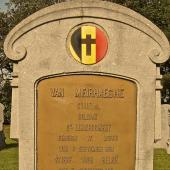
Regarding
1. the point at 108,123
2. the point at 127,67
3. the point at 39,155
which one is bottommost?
the point at 39,155

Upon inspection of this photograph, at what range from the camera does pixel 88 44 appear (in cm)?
573

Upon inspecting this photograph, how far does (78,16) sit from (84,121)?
1243mm

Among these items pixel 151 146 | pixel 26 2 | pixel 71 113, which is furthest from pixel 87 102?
pixel 26 2

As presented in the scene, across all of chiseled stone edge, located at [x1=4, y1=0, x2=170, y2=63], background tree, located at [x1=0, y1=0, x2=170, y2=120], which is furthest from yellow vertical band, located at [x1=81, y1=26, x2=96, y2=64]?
background tree, located at [x1=0, y1=0, x2=170, y2=120]

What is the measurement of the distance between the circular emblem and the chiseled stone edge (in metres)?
0.18

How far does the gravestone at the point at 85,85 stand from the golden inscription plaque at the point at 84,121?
12 mm

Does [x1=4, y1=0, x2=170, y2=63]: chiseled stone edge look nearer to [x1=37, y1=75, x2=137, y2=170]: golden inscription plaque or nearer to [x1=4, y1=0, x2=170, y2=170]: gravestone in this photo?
[x1=4, y1=0, x2=170, y2=170]: gravestone

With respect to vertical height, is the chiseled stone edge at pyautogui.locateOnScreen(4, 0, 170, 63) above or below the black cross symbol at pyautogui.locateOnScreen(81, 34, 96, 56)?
above

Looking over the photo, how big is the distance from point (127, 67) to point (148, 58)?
27 cm

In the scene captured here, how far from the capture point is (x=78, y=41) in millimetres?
5715

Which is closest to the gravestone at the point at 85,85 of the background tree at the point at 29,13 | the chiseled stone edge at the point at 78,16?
the chiseled stone edge at the point at 78,16

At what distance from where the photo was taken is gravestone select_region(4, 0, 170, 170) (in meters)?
5.70

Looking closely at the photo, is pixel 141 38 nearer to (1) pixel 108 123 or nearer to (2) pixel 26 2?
(1) pixel 108 123

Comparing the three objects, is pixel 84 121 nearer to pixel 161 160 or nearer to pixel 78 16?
Result: pixel 78 16
